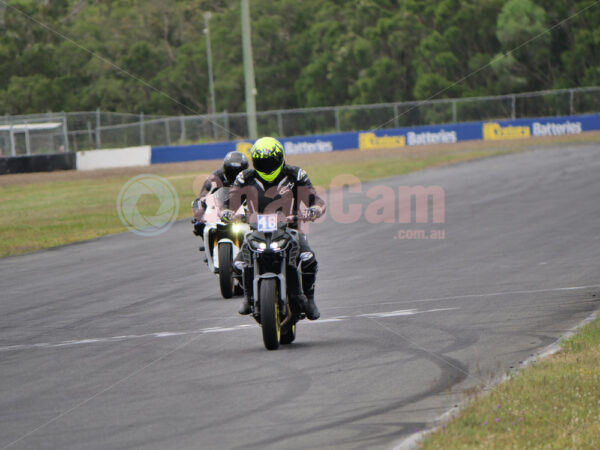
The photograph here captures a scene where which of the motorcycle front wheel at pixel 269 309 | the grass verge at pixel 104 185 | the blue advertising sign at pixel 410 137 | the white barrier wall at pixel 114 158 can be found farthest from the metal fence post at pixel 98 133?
the motorcycle front wheel at pixel 269 309

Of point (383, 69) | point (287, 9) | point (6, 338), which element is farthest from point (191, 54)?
point (6, 338)

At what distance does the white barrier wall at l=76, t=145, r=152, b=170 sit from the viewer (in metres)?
41.7

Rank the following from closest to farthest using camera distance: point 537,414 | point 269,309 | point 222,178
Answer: point 537,414 → point 269,309 → point 222,178

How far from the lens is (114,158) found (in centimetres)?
A: 4319

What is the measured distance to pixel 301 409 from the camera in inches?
247

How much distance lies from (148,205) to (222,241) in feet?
55.0

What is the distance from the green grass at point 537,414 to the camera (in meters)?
5.15

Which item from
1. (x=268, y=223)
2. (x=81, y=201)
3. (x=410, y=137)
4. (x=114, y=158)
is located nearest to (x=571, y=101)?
(x=410, y=137)

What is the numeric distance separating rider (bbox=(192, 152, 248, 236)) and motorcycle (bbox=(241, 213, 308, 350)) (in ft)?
10.6

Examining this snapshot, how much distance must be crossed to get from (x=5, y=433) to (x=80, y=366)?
6.36 ft

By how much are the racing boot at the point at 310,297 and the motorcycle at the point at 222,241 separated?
7.72ft

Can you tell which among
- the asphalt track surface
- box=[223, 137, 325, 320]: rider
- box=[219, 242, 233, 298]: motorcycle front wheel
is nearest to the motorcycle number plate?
box=[223, 137, 325, 320]: rider

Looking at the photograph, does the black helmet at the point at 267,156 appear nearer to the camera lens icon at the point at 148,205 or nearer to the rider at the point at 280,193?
the rider at the point at 280,193

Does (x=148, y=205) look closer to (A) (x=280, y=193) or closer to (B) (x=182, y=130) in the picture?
(A) (x=280, y=193)
